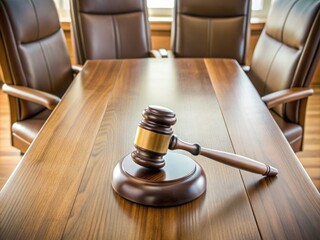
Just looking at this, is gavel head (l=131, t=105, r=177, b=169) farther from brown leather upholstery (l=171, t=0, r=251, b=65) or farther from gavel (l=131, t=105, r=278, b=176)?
brown leather upholstery (l=171, t=0, r=251, b=65)

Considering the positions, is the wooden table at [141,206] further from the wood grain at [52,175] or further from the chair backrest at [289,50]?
the chair backrest at [289,50]

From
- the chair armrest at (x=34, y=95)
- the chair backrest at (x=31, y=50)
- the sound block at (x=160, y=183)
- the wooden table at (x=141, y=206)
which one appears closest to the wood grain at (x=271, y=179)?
the wooden table at (x=141, y=206)

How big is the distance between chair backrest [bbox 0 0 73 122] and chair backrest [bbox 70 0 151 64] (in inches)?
11.8

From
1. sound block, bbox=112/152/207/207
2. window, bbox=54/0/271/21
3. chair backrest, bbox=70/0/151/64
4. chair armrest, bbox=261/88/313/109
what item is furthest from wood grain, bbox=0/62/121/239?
window, bbox=54/0/271/21

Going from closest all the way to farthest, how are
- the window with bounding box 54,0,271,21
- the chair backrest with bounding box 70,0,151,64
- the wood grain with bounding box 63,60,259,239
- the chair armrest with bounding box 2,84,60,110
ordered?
the wood grain with bounding box 63,60,259,239 → the chair armrest with bounding box 2,84,60,110 → the chair backrest with bounding box 70,0,151,64 → the window with bounding box 54,0,271,21

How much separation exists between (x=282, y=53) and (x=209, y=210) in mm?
1213

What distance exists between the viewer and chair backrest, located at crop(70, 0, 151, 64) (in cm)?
229

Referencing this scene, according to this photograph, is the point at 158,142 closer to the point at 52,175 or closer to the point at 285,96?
the point at 52,175

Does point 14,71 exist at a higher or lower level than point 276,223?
lower

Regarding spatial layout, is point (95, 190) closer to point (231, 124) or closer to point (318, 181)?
point (231, 124)

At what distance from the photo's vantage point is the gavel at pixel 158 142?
2.37 ft

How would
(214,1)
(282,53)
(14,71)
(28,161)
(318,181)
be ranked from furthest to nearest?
1. (214,1)
2. (318,181)
3. (282,53)
4. (14,71)
5. (28,161)

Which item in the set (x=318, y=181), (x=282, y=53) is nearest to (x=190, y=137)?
(x=282, y=53)

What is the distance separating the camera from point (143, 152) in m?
0.77
